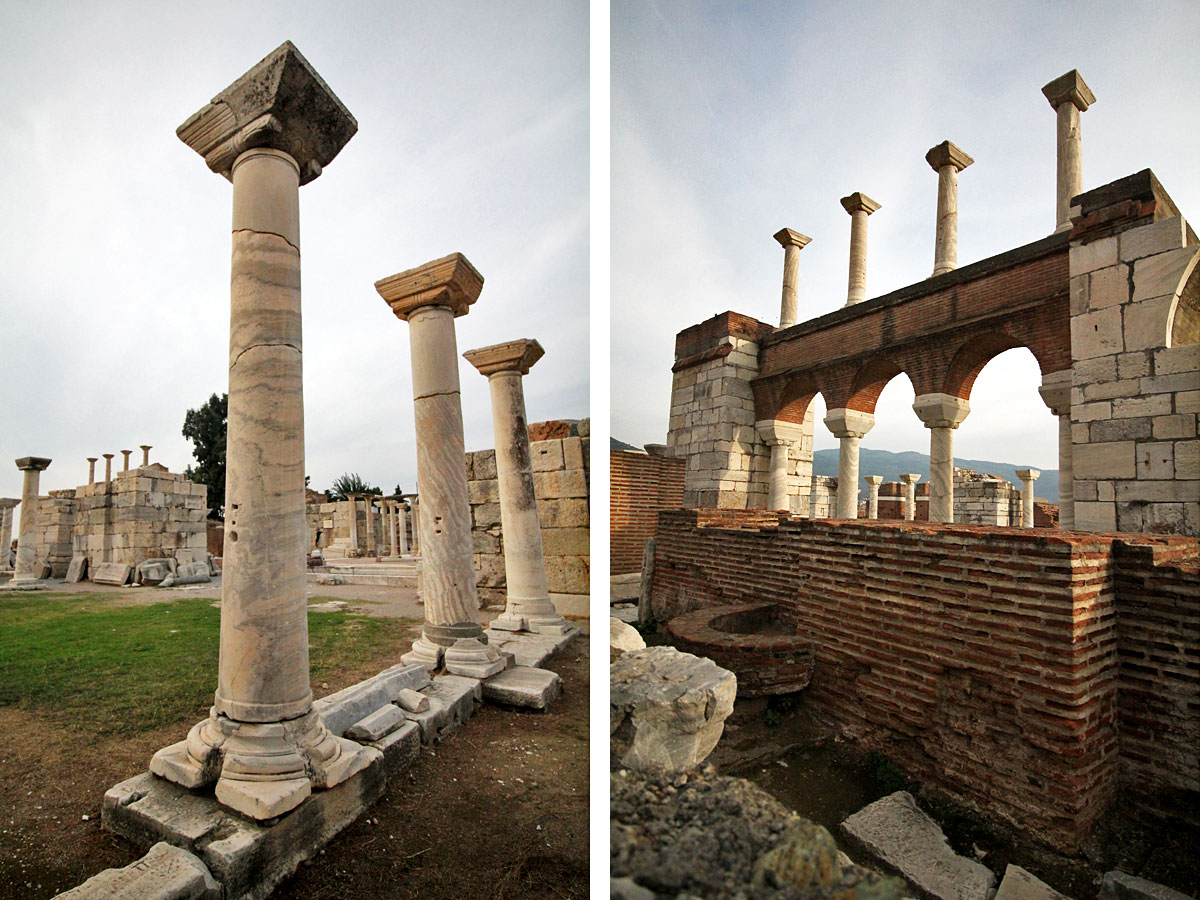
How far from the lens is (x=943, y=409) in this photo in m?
6.95

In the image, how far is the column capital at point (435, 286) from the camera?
15.3 ft

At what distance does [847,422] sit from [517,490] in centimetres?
484

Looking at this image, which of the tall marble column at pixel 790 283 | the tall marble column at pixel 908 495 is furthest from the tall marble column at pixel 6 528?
the tall marble column at pixel 908 495

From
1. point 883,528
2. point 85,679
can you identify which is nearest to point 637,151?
point 883,528

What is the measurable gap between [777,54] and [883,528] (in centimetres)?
234

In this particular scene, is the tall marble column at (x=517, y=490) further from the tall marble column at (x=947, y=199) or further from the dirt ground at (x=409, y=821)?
the tall marble column at (x=947, y=199)

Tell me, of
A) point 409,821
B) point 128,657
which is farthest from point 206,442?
point 409,821

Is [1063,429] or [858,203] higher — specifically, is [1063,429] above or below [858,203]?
below

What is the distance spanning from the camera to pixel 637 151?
2.78 metres

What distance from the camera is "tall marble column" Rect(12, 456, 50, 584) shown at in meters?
11.6

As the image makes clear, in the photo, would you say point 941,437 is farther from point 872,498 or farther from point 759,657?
point 872,498

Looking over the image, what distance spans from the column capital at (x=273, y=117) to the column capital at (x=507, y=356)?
3.05 m

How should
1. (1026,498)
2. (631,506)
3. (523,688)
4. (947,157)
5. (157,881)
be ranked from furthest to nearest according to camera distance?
(1026,498), (947,157), (631,506), (523,688), (157,881)

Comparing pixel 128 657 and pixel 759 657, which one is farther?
pixel 128 657
